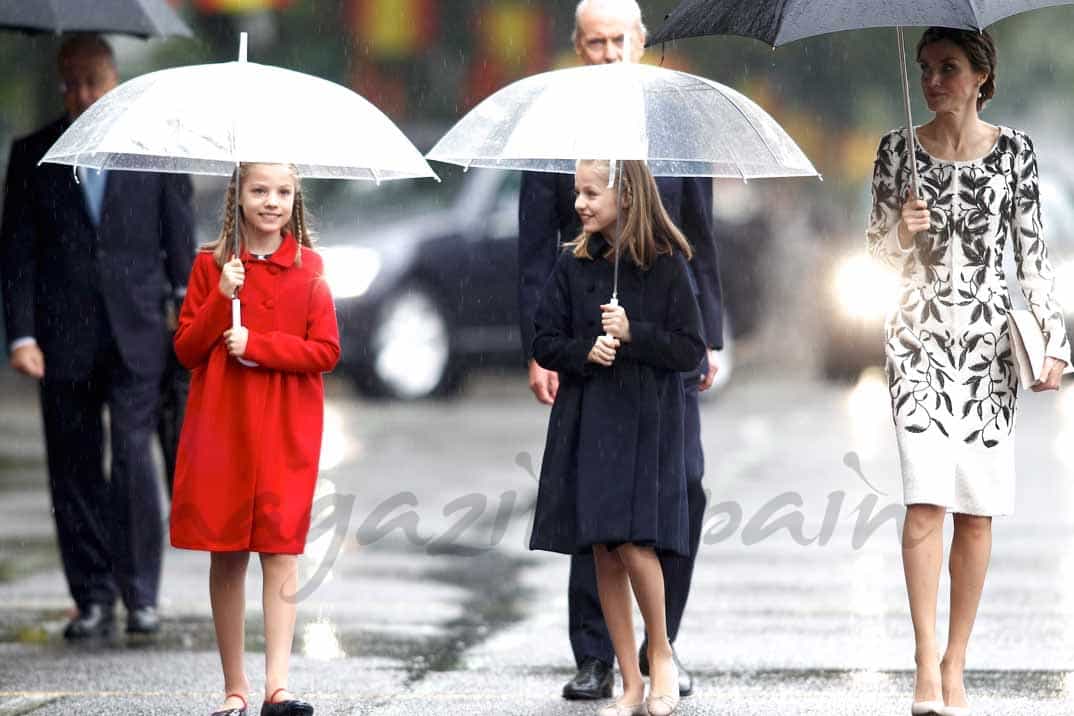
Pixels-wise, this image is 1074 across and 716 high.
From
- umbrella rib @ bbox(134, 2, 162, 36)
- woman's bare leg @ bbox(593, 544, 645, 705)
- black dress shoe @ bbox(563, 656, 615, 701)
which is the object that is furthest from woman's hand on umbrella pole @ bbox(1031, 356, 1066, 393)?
umbrella rib @ bbox(134, 2, 162, 36)

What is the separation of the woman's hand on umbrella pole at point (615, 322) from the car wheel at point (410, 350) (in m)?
11.9

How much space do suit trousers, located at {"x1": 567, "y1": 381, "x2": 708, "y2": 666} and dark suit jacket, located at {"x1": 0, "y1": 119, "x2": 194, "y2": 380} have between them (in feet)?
6.87

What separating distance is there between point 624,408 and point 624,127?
800 millimetres

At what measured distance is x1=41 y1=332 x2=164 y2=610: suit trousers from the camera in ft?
25.6

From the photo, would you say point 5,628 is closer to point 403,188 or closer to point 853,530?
point 853,530

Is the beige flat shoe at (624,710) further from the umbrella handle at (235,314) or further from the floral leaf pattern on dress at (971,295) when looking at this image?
the umbrella handle at (235,314)

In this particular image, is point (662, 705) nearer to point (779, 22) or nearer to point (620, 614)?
point (620, 614)

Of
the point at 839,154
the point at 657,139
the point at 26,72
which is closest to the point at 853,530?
the point at 657,139

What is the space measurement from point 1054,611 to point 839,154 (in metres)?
32.6

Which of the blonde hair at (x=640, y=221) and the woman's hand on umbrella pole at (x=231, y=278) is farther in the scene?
the blonde hair at (x=640, y=221)

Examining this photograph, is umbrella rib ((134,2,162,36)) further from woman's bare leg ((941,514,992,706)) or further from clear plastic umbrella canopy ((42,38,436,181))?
woman's bare leg ((941,514,992,706))

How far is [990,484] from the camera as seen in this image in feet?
20.0

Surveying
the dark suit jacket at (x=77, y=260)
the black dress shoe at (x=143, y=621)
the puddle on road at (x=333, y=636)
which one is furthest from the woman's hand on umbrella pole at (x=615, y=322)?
the black dress shoe at (x=143, y=621)

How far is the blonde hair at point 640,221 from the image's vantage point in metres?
6.05
